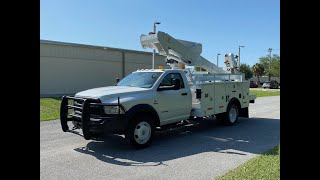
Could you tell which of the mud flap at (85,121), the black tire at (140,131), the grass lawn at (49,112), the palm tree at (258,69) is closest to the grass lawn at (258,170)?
the black tire at (140,131)

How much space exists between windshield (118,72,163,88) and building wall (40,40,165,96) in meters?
20.9

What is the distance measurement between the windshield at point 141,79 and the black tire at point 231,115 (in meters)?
3.55

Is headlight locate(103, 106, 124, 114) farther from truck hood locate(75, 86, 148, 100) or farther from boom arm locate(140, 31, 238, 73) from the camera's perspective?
boom arm locate(140, 31, 238, 73)

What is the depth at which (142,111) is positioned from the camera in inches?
315

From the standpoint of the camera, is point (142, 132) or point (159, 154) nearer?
point (159, 154)


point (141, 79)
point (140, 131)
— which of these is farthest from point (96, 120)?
point (141, 79)

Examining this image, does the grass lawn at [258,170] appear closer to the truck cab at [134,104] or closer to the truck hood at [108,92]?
the truck cab at [134,104]

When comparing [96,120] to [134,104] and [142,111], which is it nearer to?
[134,104]

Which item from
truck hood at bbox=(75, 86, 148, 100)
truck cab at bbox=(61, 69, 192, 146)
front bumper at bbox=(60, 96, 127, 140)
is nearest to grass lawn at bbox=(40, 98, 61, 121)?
truck cab at bbox=(61, 69, 192, 146)

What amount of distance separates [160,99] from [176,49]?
10.0ft

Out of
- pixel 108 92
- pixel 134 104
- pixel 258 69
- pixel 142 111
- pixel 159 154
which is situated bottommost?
pixel 159 154

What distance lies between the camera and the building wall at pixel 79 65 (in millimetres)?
30516
